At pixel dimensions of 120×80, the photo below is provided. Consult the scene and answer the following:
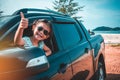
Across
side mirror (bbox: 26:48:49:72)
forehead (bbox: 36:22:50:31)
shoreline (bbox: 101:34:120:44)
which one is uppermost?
forehead (bbox: 36:22:50:31)

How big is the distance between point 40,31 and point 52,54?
343 millimetres

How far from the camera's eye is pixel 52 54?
3.50m

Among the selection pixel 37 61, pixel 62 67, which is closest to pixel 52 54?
pixel 62 67

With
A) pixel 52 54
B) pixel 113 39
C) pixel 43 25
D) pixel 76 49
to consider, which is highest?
pixel 43 25

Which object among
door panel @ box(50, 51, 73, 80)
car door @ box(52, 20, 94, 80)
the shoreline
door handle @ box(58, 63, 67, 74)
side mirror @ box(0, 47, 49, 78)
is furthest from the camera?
the shoreline

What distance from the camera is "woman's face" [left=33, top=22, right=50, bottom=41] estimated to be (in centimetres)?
334

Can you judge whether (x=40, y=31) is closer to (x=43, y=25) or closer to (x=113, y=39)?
(x=43, y=25)

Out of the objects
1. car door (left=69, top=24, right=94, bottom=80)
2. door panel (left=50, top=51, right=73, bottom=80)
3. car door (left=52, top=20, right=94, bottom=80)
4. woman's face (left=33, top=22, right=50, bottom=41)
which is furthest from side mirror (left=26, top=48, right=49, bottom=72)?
car door (left=69, top=24, right=94, bottom=80)

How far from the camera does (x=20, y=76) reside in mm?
2260

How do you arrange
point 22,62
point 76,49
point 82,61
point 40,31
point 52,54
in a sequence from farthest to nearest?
point 82,61 → point 76,49 → point 52,54 → point 40,31 → point 22,62

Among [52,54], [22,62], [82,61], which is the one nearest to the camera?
[22,62]

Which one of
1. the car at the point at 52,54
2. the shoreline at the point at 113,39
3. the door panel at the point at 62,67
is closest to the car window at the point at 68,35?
the car at the point at 52,54

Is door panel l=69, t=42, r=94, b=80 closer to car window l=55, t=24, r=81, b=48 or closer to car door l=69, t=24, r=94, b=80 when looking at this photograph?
car door l=69, t=24, r=94, b=80

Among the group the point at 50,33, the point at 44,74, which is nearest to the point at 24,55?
the point at 44,74
